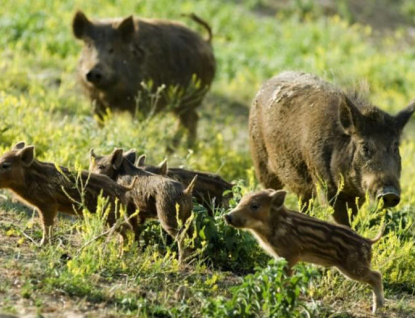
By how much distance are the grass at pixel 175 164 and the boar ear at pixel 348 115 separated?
84 cm

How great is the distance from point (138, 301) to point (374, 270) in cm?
181

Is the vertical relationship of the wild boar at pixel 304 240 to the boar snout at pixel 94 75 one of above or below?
above

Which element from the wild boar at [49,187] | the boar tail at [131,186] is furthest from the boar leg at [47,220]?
the boar tail at [131,186]

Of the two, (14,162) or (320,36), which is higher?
(14,162)

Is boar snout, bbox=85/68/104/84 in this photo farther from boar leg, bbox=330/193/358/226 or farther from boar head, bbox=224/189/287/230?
boar head, bbox=224/189/287/230

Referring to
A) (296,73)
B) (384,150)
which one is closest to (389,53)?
(296,73)

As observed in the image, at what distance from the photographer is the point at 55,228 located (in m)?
8.72

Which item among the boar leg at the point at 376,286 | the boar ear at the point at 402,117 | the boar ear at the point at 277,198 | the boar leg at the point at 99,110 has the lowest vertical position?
the boar leg at the point at 99,110

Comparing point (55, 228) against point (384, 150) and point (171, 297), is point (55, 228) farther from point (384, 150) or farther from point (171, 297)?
point (384, 150)

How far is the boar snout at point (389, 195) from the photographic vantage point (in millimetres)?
9039

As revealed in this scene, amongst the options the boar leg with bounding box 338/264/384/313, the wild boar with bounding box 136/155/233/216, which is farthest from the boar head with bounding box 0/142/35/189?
the boar leg with bounding box 338/264/384/313

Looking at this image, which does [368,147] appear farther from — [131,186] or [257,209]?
[131,186]

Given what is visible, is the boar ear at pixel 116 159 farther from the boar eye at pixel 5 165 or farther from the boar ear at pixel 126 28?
the boar ear at pixel 126 28

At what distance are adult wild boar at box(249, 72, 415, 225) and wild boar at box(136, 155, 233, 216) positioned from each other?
2.92 feet
